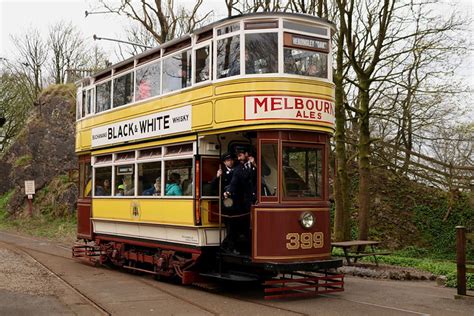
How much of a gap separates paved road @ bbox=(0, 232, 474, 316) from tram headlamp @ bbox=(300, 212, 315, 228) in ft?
4.03

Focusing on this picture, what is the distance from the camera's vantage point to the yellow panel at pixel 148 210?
37.4ft

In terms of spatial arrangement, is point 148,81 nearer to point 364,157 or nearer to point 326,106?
point 326,106

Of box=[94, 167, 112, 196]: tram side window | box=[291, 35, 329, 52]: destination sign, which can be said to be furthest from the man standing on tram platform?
box=[94, 167, 112, 196]: tram side window

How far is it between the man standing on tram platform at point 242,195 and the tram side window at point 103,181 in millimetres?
4686

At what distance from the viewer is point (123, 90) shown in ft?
46.6

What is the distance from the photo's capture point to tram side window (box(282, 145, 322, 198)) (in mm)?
10234

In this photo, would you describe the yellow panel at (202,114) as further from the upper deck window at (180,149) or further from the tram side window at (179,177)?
the tram side window at (179,177)

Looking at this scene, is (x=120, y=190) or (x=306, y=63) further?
(x=120, y=190)

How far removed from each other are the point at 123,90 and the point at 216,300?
612 cm

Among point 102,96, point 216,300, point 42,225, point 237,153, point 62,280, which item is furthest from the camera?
point 42,225

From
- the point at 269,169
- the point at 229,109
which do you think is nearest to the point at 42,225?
the point at 229,109

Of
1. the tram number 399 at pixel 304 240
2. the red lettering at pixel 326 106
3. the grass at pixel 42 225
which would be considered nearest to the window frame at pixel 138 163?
the tram number 399 at pixel 304 240

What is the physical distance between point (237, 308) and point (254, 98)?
11.2ft

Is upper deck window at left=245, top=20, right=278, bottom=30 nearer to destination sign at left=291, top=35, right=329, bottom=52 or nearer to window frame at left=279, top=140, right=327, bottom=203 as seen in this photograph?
destination sign at left=291, top=35, right=329, bottom=52
